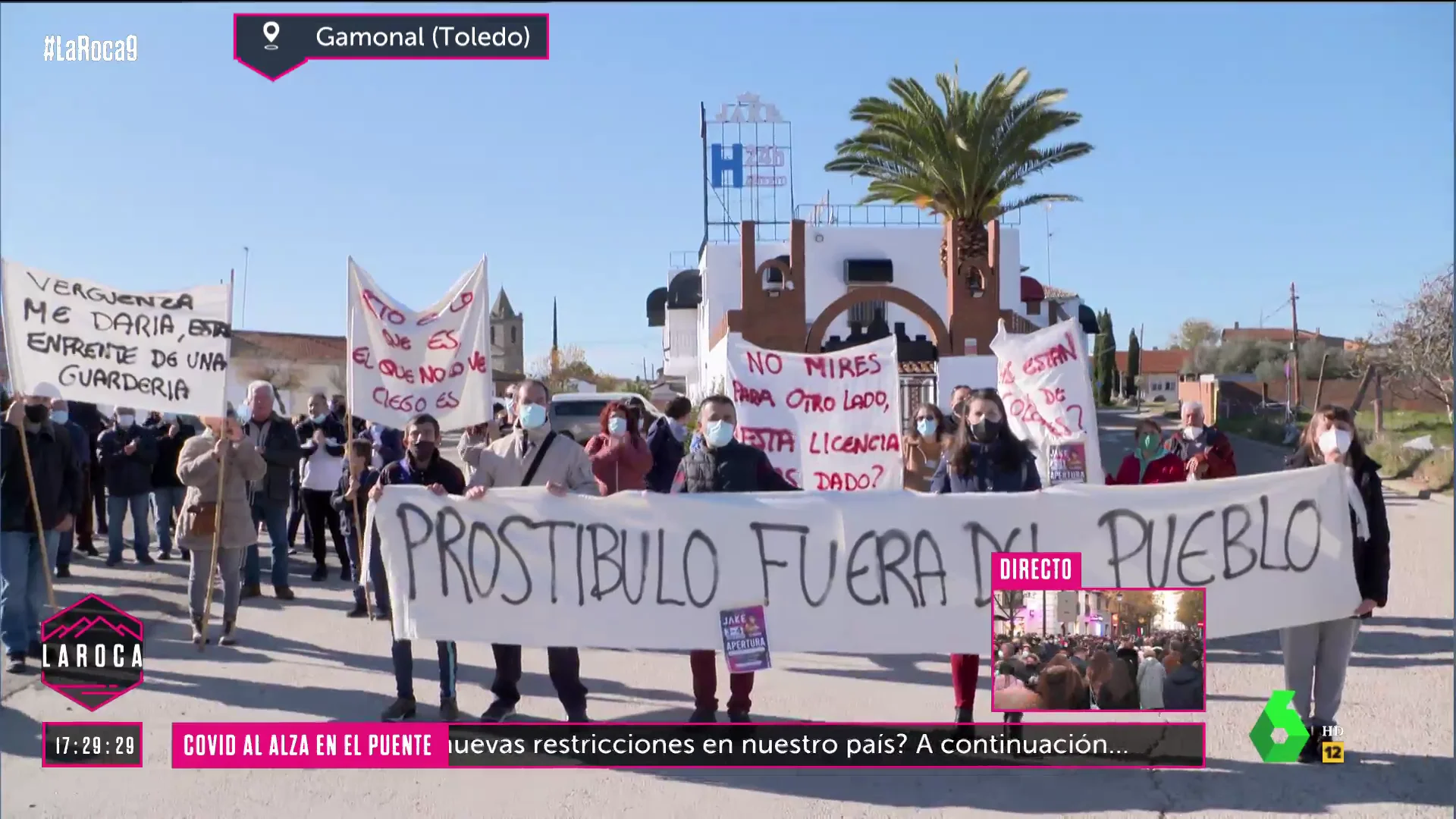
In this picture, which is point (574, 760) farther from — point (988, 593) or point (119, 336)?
point (119, 336)

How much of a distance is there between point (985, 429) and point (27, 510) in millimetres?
5948

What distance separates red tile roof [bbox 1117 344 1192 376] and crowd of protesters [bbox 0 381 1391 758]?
322 ft

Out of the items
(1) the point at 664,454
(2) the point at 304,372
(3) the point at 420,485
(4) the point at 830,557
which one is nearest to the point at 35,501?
(3) the point at 420,485

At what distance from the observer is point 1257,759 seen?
18.3 ft

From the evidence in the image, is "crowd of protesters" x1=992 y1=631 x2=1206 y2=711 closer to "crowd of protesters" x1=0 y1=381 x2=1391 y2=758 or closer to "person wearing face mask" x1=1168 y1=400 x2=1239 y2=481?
"crowd of protesters" x1=0 y1=381 x2=1391 y2=758

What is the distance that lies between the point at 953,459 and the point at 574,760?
2.47 meters

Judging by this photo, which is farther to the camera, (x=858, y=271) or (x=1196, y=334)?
(x=1196, y=334)

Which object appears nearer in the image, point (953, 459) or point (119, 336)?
point (953, 459)

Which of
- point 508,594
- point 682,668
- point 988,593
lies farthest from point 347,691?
point 988,593

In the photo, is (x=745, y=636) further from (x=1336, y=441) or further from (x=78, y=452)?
(x=78, y=452)

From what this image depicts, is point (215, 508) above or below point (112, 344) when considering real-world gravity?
below

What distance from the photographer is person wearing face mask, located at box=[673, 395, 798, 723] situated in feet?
19.8

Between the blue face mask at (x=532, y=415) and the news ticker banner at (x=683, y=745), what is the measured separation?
164cm

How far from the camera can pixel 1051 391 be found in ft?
29.9
